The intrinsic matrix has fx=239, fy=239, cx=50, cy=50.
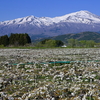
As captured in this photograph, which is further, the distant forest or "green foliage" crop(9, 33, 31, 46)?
the distant forest

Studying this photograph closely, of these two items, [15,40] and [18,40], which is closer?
[15,40]

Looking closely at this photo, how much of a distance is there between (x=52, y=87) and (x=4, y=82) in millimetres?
2125

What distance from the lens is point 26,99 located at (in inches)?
256

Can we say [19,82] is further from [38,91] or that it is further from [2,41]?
[2,41]

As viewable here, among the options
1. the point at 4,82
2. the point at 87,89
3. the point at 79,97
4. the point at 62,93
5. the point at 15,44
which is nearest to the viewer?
the point at 79,97

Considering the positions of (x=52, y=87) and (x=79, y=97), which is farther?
(x=52, y=87)

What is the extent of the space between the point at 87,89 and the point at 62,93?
94cm

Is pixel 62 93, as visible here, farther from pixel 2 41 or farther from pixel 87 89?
pixel 2 41

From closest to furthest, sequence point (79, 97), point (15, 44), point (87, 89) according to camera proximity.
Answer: point (79, 97) < point (87, 89) < point (15, 44)

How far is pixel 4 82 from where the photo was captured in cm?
905

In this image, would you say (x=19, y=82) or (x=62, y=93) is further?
(x=19, y=82)

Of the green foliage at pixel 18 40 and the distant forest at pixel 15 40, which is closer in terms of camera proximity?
the green foliage at pixel 18 40

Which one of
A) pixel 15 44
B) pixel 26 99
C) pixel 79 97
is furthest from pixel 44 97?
pixel 15 44

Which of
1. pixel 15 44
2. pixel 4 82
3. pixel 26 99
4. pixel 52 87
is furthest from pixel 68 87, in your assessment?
pixel 15 44
